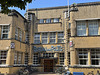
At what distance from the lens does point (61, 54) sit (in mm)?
22656

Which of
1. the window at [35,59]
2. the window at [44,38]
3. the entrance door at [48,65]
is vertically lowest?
the entrance door at [48,65]

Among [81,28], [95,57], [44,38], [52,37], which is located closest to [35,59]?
[44,38]

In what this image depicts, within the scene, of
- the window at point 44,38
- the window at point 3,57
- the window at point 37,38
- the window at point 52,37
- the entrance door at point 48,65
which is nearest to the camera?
the window at point 3,57

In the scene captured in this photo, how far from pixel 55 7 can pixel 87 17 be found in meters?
8.91

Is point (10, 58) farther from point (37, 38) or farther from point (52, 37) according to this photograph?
point (52, 37)

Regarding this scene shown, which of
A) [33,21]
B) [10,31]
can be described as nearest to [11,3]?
[10,31]

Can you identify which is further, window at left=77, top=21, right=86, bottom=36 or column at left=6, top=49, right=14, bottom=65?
window at left=77, top=21, right=86, bottom=36

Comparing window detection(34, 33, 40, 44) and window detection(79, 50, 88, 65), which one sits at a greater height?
window detection(34, 33, 40, 44)

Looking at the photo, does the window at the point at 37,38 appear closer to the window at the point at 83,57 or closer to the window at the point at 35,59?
the window at the point at 35,59

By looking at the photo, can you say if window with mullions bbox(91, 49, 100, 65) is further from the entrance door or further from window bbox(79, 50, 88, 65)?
the entrance door

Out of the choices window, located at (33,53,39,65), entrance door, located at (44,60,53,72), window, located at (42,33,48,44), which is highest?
window, located at (42,33,48,44)

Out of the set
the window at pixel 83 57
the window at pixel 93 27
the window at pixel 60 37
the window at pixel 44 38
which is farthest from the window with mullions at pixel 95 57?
the window at pixel 44 38

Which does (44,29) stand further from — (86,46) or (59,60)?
(86,46)

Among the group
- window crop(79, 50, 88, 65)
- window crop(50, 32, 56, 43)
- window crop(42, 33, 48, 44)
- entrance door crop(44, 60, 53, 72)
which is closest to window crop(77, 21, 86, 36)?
window crop(79, 50, 88, 65)
